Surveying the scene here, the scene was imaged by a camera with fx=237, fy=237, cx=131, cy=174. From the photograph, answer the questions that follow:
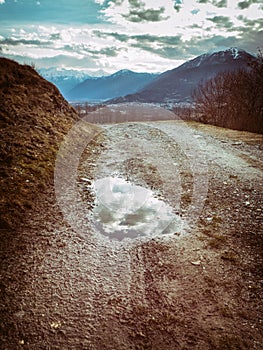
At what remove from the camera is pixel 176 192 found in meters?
6.48

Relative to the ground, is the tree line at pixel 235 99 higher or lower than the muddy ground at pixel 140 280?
higher

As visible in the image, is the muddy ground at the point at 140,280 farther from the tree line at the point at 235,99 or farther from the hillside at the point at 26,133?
the tree line at the point at 235,99

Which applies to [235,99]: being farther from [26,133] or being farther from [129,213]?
[129,213]

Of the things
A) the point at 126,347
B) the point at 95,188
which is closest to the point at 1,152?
the point at 95,188

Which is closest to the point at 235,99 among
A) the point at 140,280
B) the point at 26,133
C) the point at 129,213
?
the point at 26,133

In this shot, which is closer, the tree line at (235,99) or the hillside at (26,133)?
the hillside at (26,133)

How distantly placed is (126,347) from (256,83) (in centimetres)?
1952

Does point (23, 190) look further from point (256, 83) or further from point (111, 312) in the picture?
point (256, 83)

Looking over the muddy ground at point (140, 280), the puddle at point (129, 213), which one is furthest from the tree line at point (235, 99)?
the puddle at point (129, 213)

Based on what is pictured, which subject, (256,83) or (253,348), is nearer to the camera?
(253,348)

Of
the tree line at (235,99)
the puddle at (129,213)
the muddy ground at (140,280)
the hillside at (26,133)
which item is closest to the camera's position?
the muddy ground at (140,280)

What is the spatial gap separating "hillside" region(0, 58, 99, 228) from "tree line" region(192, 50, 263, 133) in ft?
41.0

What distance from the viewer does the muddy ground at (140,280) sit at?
275cm

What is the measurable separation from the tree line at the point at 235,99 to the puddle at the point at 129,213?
45.3ft
